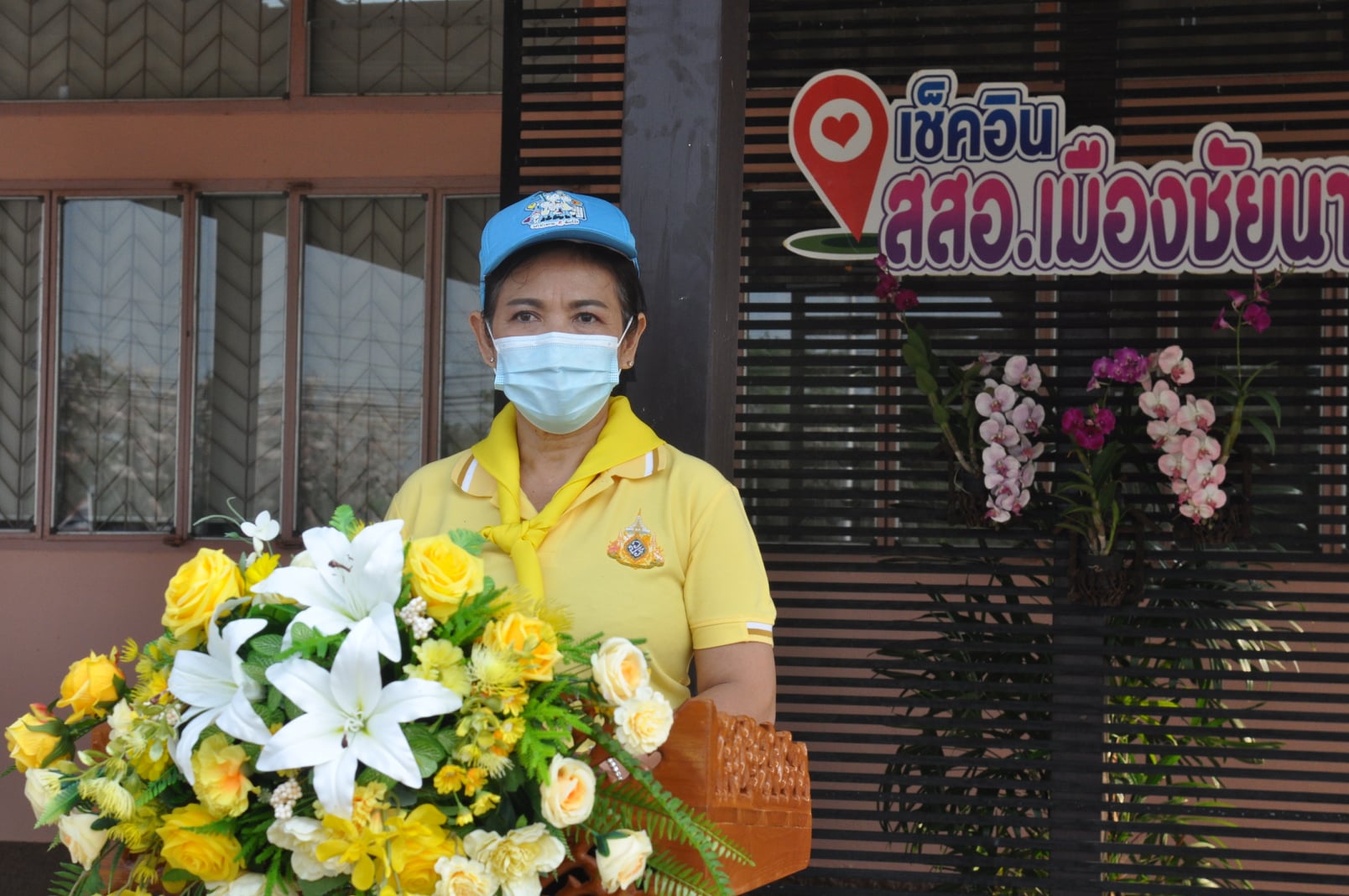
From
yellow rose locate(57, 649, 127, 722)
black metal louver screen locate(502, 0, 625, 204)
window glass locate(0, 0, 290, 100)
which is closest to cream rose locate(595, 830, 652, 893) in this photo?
yellow rose locate(57, 649, 127, 722)

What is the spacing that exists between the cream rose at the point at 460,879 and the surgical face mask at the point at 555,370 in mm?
685

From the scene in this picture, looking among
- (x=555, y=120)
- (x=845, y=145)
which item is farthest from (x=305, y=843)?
(x=845, y=145)

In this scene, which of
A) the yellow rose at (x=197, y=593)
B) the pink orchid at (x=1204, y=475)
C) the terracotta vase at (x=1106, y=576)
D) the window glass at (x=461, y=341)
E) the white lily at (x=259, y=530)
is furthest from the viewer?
the window glass at (x=461, y=341)

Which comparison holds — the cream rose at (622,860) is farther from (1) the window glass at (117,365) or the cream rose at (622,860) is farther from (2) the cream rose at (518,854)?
(1) the window glass at (117,365)

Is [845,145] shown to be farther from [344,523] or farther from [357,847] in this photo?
[357,847]

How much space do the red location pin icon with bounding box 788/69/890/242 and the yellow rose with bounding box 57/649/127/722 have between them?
8.31 feet

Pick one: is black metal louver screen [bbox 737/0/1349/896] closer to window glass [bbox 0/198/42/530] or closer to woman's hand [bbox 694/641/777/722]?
woman's hand [bbox 694/641/777/722]

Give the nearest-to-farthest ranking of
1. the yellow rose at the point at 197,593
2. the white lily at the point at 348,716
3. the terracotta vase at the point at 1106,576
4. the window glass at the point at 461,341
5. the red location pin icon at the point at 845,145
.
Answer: the white lily at the point at 348,716 < the yellow rose at the point at 197,593 < the terracotta vase at the point at 1106,576 < the red location pin icon at the point at 845,145 < the window glass at the point at 461,341

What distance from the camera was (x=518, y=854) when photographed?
3.38ft

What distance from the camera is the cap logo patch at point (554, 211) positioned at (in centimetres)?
154

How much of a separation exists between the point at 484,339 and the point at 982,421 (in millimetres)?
1922

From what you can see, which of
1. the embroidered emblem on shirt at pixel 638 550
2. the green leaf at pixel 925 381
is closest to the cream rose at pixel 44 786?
the embroidered emblem on shirt at pixel 638 550

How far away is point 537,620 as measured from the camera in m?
1.07

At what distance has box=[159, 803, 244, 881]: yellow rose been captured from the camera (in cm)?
105
